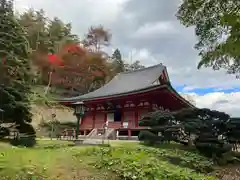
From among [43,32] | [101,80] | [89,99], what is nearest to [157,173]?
[89,99]

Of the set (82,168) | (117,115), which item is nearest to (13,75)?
(82,168)

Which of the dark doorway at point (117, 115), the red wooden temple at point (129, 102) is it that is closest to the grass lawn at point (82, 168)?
the red wooden temple at point (129, 102)

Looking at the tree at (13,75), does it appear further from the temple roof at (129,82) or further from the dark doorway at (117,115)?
the dark doorway at (117,115)

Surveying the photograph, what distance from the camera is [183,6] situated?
8.52 meters

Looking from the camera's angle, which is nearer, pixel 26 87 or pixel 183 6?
pixel 183 6

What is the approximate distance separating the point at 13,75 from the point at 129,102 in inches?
419

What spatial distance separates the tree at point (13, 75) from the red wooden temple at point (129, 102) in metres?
8.37

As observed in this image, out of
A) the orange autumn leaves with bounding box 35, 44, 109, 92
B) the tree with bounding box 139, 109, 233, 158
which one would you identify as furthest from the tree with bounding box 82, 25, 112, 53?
the tree with bounding box 139, 109, 233, 158

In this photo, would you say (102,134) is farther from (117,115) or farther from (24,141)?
(24,141)

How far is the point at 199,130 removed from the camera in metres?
12.4

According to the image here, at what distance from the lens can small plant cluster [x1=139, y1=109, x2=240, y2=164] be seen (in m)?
12.1

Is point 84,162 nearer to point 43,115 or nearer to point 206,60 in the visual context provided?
point 206,60

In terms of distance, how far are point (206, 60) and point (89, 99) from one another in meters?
17.3

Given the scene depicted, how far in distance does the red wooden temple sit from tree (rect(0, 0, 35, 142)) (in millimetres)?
8372
